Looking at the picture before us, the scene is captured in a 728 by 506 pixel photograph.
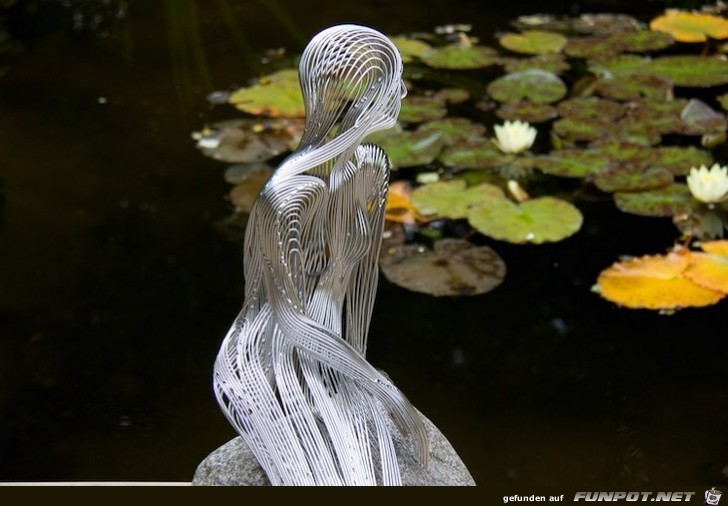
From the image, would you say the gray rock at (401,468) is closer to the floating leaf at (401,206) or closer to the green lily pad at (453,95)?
the floating leaf at (401,206)

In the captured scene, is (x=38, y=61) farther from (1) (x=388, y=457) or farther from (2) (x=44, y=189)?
(1) (x=388, y=457)

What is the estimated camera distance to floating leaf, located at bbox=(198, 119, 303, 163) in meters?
3.99

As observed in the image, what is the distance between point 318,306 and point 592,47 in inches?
118

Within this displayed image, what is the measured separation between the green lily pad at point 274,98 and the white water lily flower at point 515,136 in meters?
0.83

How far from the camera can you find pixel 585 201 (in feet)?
12.2

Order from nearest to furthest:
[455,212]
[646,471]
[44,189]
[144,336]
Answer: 1. [646,471]
2. [144,336]
3. [455,212]
4. [44,189]

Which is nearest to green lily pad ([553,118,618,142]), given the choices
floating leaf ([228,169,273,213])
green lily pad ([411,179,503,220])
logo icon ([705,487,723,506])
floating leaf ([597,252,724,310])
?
green lily pad ([411,179,503,220])

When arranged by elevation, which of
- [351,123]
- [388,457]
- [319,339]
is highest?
[351,123]

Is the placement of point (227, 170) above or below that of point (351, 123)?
below

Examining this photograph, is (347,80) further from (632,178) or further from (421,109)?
(421,109)

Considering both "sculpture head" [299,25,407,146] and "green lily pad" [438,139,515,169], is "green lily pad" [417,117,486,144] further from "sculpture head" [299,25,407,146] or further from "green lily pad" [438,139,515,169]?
"sculpture head" [299,25,407,146]

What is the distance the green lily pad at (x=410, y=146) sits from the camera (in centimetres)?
386

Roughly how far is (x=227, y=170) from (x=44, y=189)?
656mm

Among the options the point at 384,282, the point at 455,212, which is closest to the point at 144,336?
the point at 384,282
